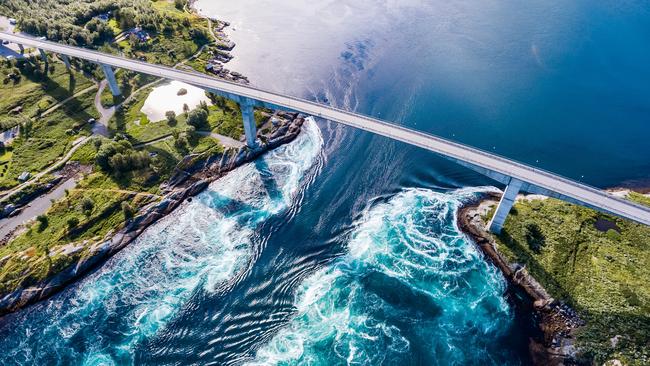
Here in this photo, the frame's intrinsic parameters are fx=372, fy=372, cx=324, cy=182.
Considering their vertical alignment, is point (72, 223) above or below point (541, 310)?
below

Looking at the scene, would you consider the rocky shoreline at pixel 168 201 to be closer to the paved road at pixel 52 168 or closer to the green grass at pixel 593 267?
the paved road at pixel 52 168

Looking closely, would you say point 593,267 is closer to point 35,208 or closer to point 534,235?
point 534,235

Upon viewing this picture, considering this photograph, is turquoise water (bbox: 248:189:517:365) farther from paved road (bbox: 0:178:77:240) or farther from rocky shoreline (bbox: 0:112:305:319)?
paved road (bbox: 0:178:77:240)

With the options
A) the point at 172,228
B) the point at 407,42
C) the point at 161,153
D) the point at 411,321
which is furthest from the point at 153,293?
the point at 407,42

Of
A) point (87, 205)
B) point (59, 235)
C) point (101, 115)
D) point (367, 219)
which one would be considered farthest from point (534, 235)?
point (101, 115)

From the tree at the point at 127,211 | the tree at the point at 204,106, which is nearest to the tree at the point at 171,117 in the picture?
the tree at the point at 204,106

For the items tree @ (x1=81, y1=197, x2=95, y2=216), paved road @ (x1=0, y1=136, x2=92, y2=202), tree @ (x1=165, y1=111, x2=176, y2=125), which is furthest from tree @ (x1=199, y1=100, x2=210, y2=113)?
tree @ (x1=81, y1=197, x2=95, y2=216)
